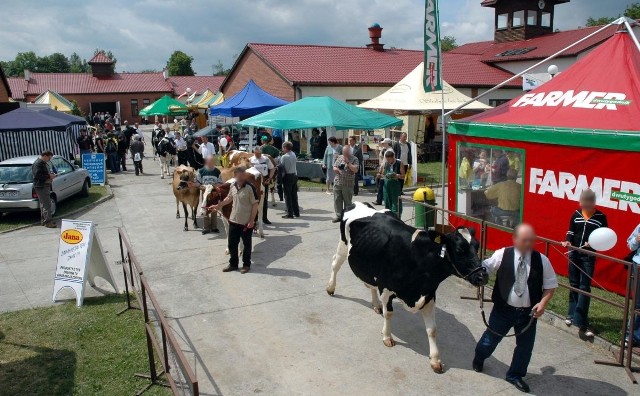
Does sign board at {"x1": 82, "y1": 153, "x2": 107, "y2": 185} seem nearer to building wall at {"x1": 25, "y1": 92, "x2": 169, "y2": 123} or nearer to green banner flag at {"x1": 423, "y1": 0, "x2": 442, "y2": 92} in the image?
green banner flag at {"x1": 423, "y1": 0, "x2": 442, "y2": 92}

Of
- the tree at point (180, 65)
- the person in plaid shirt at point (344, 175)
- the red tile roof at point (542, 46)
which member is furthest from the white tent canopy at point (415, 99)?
the tree at point (180, 65)

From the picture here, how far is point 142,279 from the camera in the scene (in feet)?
Result: 17.2

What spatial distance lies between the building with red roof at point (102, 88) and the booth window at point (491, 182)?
5014 cm

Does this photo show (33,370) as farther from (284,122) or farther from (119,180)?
(119,180)

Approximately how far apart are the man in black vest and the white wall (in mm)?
21706

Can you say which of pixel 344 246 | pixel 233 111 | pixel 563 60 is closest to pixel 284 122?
pixel 233 111

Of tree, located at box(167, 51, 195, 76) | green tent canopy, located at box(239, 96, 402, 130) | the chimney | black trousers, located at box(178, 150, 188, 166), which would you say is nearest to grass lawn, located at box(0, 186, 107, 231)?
black trousers, located at box(178, 150, 188, 166)

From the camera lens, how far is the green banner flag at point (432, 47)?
35.0 ft

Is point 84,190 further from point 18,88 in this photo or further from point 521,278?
point 18,88

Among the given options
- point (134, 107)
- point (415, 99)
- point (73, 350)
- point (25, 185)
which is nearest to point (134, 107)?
point (134, 107)

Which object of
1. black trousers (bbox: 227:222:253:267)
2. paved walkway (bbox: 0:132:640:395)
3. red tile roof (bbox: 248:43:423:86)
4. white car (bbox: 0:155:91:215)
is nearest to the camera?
paved walkway (bbox: 0:132:640:395)

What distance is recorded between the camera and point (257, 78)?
100 feet

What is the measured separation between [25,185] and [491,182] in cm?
1103

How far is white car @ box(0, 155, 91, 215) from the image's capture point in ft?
42.5
